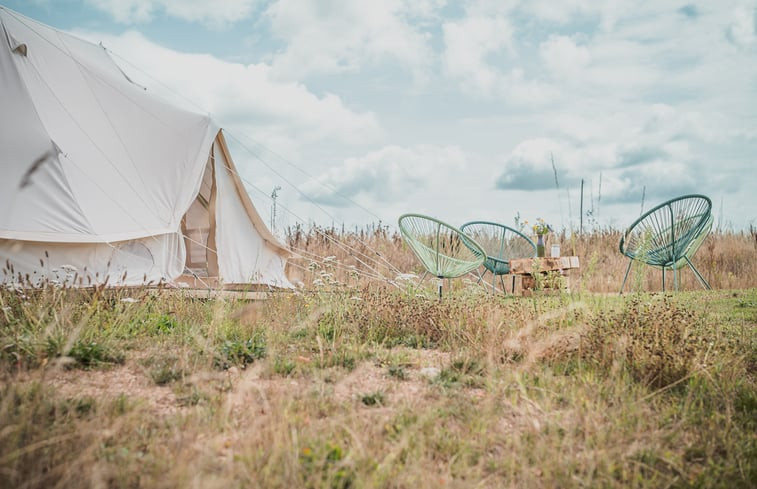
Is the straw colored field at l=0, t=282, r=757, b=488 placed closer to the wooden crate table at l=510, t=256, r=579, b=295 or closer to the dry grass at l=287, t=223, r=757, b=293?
the wooden crate table at l=510, t=256, r=579, b=295

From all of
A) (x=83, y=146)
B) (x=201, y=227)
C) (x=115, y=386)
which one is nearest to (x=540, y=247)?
(x=201, y=227)

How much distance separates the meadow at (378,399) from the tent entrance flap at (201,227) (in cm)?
290

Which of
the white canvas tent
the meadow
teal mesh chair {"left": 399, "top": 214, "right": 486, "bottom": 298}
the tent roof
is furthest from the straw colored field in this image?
teal mesh chair {"left": 399, "top": 214, "right": 486, "bottom": 298}

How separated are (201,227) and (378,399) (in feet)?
17.8

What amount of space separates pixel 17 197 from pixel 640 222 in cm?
738

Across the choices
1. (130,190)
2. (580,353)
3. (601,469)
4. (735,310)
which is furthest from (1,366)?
(735,310)

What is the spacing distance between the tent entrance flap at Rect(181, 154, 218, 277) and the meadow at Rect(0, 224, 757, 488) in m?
2.90

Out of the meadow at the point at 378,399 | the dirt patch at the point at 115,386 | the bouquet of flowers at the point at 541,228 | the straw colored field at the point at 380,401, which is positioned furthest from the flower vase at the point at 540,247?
the dirt patch at the point at 115,386

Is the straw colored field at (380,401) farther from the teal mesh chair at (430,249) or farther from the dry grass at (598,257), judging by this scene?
the dry grass at (598,257)

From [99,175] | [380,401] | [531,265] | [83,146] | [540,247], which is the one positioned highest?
[83,146]

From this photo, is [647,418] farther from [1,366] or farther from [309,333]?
[1,366]

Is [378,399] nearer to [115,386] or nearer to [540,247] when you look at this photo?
[115,386]

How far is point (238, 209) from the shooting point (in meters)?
7.05

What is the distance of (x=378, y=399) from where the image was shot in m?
2.42
